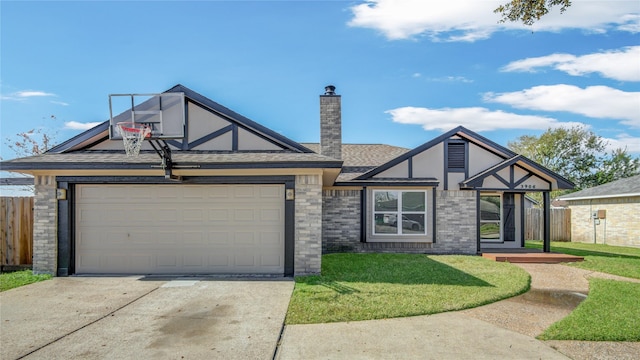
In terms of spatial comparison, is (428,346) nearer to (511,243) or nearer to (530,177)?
(530,177)

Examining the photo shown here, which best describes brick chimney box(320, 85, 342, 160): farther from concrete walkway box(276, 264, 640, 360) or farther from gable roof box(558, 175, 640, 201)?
gable roof box(558, 175, 640, 201)

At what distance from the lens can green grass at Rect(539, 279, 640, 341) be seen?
523 centimetres

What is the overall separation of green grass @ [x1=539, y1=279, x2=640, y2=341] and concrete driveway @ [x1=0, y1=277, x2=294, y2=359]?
4.16 meters

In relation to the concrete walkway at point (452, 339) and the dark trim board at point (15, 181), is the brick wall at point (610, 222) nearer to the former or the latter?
the concrete walkway at point (452, 339)

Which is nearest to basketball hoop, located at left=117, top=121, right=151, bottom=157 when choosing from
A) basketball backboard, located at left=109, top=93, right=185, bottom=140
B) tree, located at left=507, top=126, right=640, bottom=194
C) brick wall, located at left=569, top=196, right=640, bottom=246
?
basketball backboard, located at left=109, top=93, right=185, bottom=140

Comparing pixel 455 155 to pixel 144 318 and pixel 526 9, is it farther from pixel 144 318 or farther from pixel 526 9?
pixel 144 318

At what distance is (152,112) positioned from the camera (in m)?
8.75

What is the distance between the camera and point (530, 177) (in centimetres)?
1378

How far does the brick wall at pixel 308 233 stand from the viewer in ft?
29.1

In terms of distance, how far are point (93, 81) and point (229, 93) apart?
4.55 meters

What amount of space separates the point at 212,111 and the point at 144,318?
5428mm

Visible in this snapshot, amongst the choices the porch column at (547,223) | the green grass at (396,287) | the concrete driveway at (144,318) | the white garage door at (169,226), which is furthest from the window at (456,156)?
the concrete driveway at (144,318)

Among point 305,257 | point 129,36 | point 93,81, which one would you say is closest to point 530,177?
point 305,257

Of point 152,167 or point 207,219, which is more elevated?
point 152,167
